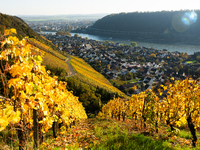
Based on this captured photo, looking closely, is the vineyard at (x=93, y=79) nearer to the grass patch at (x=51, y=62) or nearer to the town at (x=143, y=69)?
the town at (x=143, y=69)

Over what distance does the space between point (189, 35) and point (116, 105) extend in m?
193

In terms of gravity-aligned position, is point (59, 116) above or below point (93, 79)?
above

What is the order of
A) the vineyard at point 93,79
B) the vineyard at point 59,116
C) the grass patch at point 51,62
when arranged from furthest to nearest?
the vineyard at point 93,79 → the grass patch at point 51,62 → the vineyard at point 59,116

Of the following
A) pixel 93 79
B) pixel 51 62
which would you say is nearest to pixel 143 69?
pixel 93 79

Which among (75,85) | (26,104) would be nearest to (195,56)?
(75,85)

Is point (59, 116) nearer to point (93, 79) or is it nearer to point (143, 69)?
point (93, 79)

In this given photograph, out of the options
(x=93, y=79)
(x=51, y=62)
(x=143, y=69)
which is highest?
(x=51, y=62)

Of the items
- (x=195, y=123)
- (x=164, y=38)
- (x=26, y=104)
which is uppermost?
(x=164, y=38)

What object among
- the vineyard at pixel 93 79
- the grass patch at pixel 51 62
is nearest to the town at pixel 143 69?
the vineyard at pixel 93 79

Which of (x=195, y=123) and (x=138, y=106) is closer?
(x=195, y=123)

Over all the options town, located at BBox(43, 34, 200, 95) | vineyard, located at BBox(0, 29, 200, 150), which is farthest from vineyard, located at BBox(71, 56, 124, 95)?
vineyard, located at BBox(0, 29, 200, 150)

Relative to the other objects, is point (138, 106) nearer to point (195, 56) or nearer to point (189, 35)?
point (195, 56)

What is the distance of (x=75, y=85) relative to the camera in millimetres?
31047

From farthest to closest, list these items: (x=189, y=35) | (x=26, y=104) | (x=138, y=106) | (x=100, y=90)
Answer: (x=189, y=35)
(x=100, y=90)
(x=138, y=106)
(x=26, y=104)
